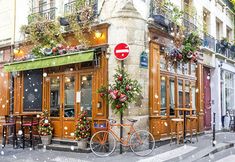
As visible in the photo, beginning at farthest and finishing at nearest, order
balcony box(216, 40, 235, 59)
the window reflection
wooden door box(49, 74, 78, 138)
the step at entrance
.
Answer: balcony box(216, 40, 235, 59)
the window reflection
wooden door box(49, 74, 78, 138)
the step at entrance

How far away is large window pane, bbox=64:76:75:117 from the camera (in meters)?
11.9

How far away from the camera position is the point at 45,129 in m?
11.9

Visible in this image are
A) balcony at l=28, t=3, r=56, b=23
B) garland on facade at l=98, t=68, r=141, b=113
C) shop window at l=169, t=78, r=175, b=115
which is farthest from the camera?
balcony at l=28, t=3, r=56, b=23

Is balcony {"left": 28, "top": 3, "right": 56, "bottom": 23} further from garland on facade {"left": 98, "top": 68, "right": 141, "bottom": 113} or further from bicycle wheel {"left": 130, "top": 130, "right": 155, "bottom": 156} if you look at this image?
bicycle wheel {"left": 130, "top": 130, "right": 155, "bottom": 156}

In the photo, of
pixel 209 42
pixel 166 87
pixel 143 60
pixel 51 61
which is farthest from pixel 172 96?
pixel 209 42

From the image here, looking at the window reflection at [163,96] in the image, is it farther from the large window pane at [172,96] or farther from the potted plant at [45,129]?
the potted plant at [45,129]

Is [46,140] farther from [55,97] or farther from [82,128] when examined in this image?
[82,128]

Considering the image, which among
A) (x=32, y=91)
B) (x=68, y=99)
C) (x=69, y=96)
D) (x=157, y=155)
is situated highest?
(x=32, y=91)

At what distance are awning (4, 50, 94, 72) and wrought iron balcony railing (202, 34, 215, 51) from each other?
710 centimetres

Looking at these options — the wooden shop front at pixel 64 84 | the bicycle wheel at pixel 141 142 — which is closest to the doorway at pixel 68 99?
the wooden shop front at pixel 64 84

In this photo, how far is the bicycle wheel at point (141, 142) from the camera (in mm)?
10008

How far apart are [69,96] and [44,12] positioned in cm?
367

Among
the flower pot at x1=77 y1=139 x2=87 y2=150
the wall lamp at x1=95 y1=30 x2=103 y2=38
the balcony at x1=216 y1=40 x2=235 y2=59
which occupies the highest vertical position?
the balcony at x1=216 y1=40 x2=235 y2=59

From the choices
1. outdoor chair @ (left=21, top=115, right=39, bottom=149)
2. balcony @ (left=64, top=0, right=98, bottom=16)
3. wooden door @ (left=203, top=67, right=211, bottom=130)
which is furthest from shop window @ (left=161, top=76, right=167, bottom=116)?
wooden door @ (left=203, top=67, right=211, bottom=130)
